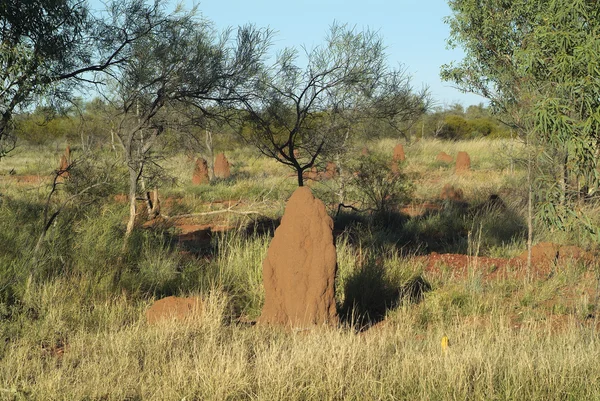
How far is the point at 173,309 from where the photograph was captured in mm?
6613

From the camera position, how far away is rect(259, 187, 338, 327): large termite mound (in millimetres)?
6699

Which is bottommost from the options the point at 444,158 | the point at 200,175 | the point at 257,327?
the point at 257,327

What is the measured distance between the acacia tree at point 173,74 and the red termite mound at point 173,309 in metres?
2.37

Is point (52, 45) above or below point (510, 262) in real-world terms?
above

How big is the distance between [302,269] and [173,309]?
1.23 m

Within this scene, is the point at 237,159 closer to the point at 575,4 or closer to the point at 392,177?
the point at 392,177

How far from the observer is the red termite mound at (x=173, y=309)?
6.46 meters

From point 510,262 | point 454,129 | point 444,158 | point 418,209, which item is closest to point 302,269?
point 510,262

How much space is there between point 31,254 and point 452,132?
40.8 m

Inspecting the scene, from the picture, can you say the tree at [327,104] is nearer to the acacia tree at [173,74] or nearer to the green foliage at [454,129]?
the acacia tree at [173,74]

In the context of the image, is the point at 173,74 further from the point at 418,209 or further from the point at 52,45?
the point at 418,209

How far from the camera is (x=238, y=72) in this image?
10750mm

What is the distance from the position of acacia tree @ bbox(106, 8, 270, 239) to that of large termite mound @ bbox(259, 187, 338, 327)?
2.80 m

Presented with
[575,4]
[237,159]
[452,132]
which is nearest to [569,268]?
[575,4]
